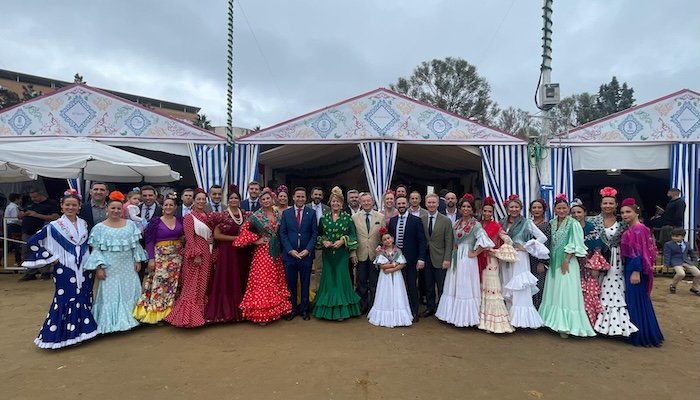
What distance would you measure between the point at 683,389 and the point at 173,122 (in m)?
7.57

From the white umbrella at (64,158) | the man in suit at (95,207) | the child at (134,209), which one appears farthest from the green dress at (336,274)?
the white umbrella at (64,158)

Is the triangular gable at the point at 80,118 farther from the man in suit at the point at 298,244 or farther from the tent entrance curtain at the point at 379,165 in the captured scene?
the man in suit at the point at 298,244

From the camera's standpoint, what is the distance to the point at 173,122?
7.12 m

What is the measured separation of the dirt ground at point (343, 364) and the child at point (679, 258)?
1.84 metres

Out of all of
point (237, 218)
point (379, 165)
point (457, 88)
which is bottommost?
point (237, 218)

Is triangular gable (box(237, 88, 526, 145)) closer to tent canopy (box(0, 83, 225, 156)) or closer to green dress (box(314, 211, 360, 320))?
tent canopy (box(0, 83, 225, 156))

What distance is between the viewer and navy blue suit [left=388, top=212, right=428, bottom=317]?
407cm

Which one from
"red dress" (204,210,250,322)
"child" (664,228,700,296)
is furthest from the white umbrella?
"child" (664,228,700,296)

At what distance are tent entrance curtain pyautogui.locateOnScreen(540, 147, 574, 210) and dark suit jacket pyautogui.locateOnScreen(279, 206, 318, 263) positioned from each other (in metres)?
4.99

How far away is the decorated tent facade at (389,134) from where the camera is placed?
7.01 meters

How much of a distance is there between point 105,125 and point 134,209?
11.5 ft

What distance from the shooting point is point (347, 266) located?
13.7 feet

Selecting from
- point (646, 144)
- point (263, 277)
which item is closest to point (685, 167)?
point (646, 144)

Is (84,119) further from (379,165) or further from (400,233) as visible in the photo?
(400,233)
